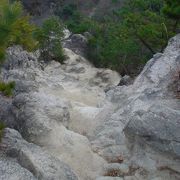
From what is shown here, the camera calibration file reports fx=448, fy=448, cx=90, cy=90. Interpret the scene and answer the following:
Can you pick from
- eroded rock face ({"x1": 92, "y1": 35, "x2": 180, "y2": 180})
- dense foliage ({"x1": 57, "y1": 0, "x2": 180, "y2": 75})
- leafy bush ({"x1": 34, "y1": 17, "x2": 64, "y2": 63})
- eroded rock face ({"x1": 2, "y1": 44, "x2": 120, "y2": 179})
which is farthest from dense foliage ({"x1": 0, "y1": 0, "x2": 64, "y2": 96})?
eroded rock face ({"x1": 92, "y1": 35, "x2": 180, "y2": 180})

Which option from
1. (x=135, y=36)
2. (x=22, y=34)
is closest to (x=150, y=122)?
(x=135, y=36)

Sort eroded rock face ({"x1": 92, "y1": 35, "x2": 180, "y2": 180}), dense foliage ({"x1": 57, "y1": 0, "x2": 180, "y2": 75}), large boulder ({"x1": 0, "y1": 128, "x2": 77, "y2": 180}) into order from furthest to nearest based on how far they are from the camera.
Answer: dense foliage ({"x1": 57, "y1": 0, "x2": 180, "y2": 75}) → eroded rock face ({"x1": 92, "y1": 35, "x2": 180, "y2": 180}) → large boulder ({"x1": 0, "y1": 128, "x2": 77, "y2": 180})

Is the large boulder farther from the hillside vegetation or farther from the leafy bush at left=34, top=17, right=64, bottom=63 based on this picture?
the leafy bush at left=34, top=17, right=64, bottom=63

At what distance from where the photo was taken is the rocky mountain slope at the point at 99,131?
1034 cm

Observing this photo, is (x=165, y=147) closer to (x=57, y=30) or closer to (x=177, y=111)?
(x=177, y=111)

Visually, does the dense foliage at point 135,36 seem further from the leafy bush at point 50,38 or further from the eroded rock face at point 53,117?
the eroded rock face at point 53,117

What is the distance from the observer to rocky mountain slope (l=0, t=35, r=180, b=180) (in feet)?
33.9

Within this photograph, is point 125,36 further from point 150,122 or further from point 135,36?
point 150,122

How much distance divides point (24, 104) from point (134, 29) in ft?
28.6

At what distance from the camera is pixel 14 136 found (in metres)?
10.9

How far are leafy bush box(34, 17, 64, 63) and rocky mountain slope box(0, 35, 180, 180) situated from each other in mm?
8712

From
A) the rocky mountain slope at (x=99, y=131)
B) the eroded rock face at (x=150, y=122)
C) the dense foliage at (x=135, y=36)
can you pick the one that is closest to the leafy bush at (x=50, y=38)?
the dense foliage at (x=135, y=36)

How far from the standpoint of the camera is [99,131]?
12828 millimetres

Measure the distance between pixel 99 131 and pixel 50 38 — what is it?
12.9 metres
